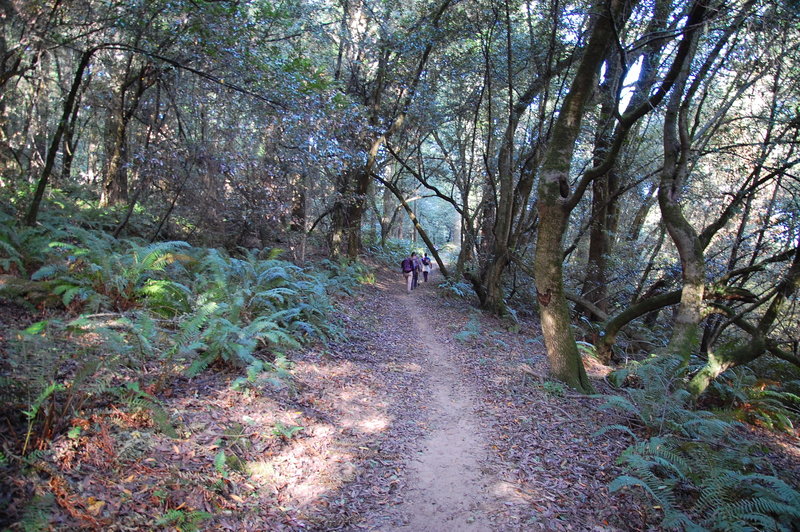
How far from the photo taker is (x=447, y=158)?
18.5 m

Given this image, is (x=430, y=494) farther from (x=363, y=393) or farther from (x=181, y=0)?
(x=181, y=0)

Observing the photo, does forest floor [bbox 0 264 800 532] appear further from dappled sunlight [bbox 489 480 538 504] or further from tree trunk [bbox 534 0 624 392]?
tree trunk [bbox 534 0 624 392]

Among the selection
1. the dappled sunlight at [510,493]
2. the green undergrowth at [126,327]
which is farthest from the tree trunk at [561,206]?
the green undergrowth at [126,327]

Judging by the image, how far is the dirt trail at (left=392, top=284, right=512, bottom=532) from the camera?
4.00 meters

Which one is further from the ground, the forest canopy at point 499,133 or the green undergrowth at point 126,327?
the forest canopy at point 499,133

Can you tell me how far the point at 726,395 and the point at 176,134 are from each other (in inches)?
553

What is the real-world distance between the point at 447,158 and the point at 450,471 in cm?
1537

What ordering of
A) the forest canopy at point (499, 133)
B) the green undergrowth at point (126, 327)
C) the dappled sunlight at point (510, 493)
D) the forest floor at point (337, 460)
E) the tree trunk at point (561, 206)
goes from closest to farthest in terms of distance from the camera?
1. the forest floor at point (337, 460)
2. the green undergrowth at point (126, 327)
3. the dappled sunlight at point (510, 493)
4. the tree trunk at point (561, 206)
5. the forest canopy at point (499, 133)

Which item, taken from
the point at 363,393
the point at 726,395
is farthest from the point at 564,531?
the point at 726,395

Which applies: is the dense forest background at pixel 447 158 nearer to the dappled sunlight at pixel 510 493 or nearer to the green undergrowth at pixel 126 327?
the green undergrowth at pixel 126 327

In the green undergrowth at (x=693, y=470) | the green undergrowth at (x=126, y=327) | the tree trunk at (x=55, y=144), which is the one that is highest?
the tree trunk at (x=55, y=144)

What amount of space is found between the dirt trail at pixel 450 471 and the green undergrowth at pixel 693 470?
129cm

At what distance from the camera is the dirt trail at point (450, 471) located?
157 inches

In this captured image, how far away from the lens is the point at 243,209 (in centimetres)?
1282
